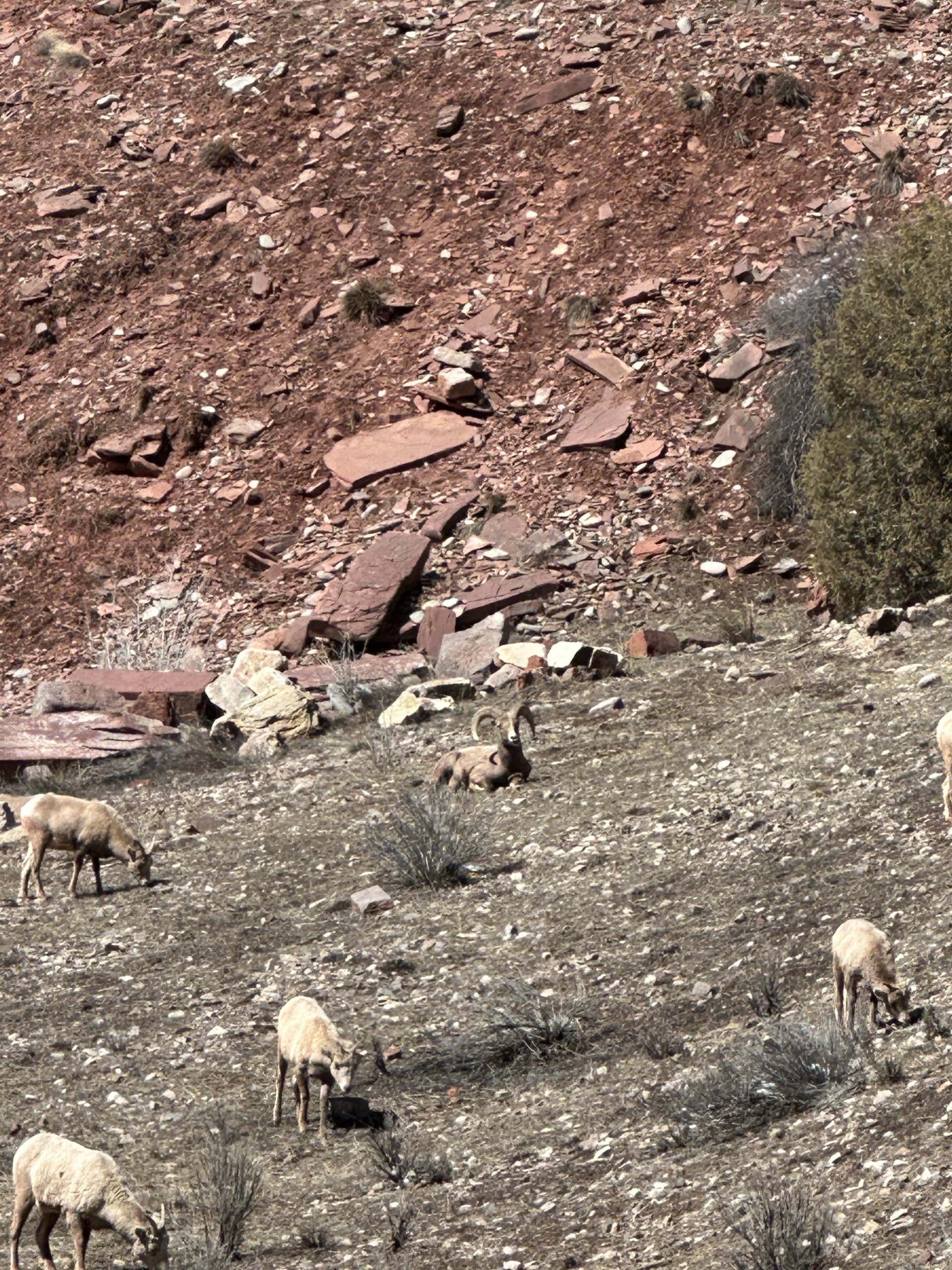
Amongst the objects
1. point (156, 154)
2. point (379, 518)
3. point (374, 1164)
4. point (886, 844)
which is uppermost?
point (374, 1164)

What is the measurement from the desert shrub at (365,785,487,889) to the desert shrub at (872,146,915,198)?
1223 cm

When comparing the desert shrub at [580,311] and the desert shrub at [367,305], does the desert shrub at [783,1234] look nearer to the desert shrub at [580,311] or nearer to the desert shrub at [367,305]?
the desert shrub at [580,311]

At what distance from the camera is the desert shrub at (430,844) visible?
11844 millimetres

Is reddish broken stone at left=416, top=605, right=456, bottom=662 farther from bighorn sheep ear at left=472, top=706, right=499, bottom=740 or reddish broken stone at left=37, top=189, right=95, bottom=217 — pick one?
reddish broken stone at left=37, top=189, right=95, bottom=217

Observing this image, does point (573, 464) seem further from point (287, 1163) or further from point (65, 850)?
point (287, 1163)

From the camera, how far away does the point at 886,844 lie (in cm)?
1038

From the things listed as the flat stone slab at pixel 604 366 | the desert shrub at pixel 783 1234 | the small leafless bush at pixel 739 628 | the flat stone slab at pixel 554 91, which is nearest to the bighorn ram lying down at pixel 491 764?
the small leafless bush at pixel 739 628

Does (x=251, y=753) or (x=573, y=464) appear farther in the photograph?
(x=573, y=464)

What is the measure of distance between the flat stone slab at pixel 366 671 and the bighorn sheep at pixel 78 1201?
33.5 ft

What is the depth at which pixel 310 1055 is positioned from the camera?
28.5ft

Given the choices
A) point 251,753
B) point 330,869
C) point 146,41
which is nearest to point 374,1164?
point 330,869

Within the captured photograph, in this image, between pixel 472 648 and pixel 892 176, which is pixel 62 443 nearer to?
pixel 472 648

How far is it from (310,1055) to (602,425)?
42.6ft

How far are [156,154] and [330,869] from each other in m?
16.5
